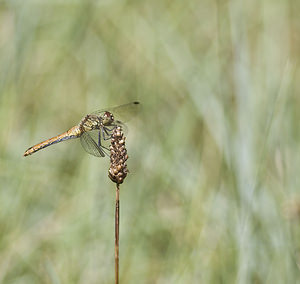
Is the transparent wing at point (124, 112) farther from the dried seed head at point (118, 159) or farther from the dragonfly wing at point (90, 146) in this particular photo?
the dried seed head at point (118, 159)

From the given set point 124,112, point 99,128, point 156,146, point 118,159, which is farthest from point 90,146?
point 156,146

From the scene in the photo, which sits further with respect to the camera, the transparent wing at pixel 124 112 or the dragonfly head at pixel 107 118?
the transparent wing at pixel 124 112

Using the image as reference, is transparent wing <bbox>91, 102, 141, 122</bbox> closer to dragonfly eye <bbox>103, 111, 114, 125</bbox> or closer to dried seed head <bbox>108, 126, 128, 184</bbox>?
dragonfly eye <bbox>103, 111, 114, 125</bbox>

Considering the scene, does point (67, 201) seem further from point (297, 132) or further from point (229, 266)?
point (297, 132)

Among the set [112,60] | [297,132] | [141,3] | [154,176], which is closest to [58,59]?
[112,60]

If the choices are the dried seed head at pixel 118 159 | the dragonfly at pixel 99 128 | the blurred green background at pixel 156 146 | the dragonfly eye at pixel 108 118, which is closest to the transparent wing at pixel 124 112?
the dragonfly at pixel 99 128

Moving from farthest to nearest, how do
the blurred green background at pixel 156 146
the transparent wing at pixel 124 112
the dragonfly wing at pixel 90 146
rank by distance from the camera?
the blurred green background at pixel 156 146, the transparent wing at pixel 124 112, the dragonfly wing at pixel 90 146

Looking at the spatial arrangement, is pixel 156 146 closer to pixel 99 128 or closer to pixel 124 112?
pixel 124 112
